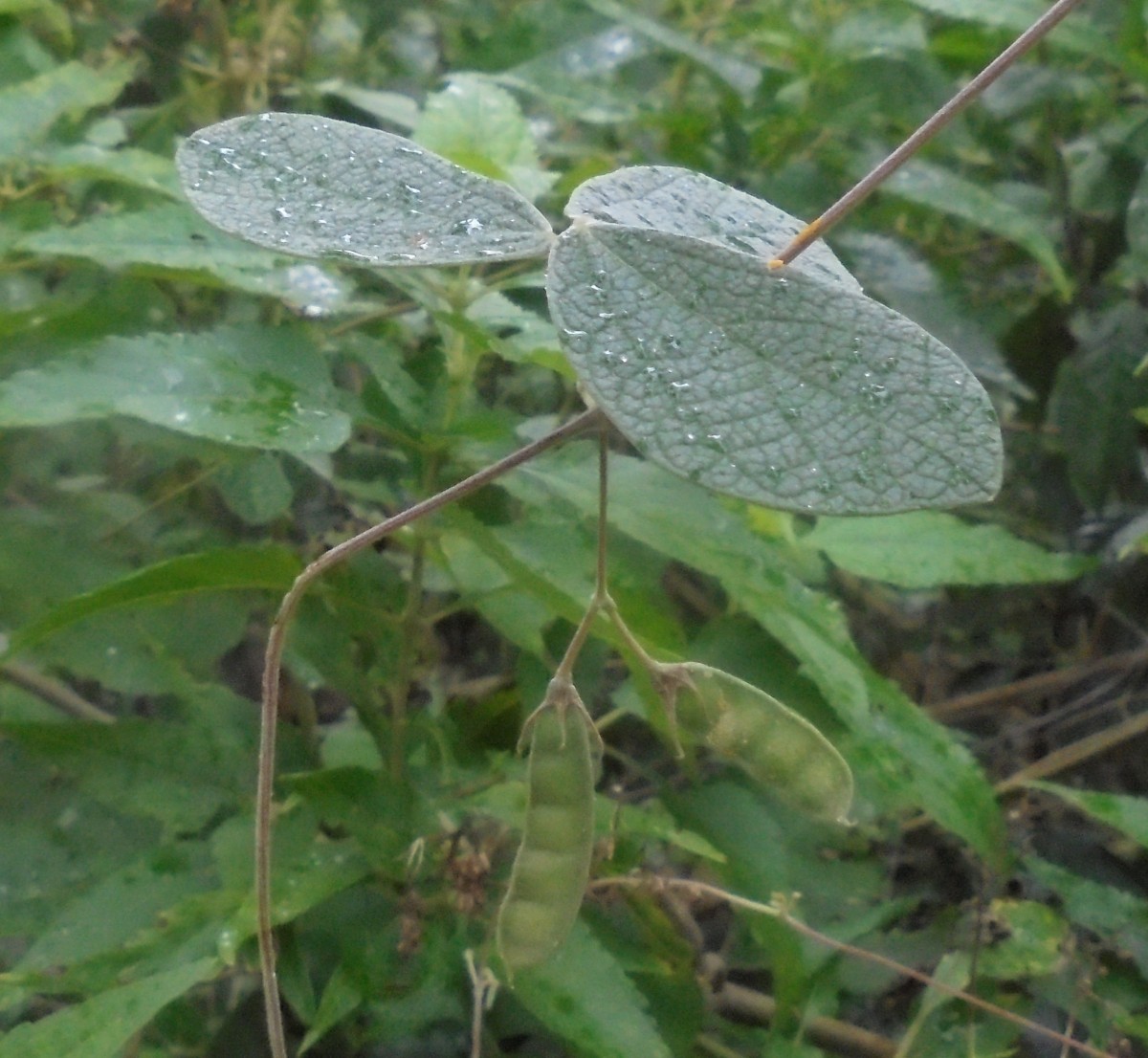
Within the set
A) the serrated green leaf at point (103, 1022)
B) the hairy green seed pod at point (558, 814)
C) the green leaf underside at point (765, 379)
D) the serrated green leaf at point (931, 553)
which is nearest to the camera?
the green leaf underside at point (765, 379)

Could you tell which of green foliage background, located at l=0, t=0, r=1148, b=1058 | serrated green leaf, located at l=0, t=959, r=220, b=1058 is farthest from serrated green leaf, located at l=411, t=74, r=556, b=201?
serrated green leaf, located at l=0, t=959, r=220, b=1058

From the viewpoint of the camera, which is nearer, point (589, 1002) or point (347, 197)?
point (347, 197)

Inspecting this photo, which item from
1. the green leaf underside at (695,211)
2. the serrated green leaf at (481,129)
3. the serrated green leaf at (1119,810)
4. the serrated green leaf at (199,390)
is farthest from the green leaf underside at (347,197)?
the serrated green leaf at (1119,810)

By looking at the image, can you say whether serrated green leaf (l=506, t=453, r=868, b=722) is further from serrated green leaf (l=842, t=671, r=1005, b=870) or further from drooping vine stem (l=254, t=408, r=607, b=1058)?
drooping vine stem (l=254, t=408, r=607, b=1058)

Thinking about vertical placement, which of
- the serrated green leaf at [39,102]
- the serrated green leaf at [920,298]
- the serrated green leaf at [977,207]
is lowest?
the serrated green leaf at [920,298]

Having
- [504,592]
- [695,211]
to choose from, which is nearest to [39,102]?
[504,592]

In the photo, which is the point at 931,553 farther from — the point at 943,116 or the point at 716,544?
the point at 943,116

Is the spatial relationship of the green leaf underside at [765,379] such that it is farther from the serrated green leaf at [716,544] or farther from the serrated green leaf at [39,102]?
the serrated green leaf at [39,102]
